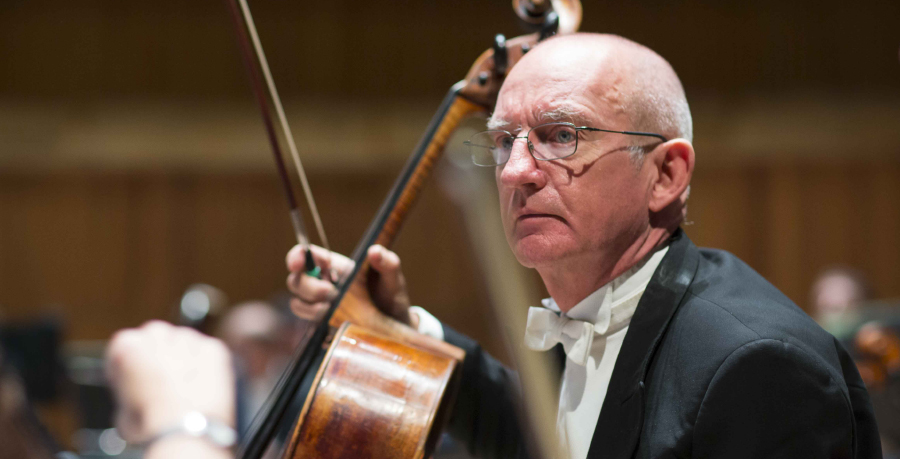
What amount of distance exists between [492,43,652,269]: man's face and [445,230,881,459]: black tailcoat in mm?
114

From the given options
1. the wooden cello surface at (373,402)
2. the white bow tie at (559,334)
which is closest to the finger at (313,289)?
the wooden cello surface at (373,402)

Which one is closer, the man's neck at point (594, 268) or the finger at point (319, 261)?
the man's neck at point (594, 268)

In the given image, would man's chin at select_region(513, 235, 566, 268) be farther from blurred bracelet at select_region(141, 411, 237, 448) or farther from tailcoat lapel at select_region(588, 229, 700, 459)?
blurred bracelet at select_region(141, 411, 237, 448)

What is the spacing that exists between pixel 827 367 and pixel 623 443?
291 mm

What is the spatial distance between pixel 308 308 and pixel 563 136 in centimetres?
69

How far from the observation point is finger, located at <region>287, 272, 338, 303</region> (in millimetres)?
1596

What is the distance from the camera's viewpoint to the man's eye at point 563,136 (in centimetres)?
122

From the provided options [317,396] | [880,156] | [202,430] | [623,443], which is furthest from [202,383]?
[880,156]

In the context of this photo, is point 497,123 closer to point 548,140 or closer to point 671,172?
point 548,140

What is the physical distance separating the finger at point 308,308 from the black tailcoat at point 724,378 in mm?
672

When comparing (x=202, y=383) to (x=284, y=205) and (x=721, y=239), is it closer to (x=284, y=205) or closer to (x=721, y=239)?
(x=284, y=205)

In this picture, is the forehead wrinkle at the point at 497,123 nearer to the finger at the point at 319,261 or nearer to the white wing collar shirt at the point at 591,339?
the white wing collar shirt at the point at 591,339

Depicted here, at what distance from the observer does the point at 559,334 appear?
52.1 inches

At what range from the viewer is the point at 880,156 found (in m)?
5.55
